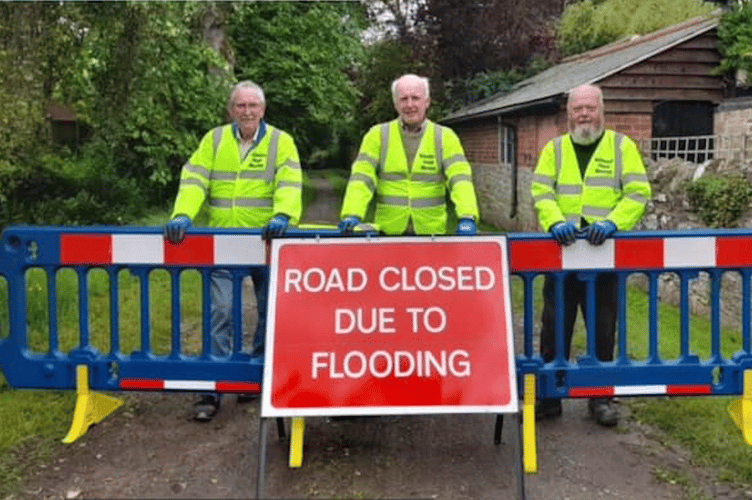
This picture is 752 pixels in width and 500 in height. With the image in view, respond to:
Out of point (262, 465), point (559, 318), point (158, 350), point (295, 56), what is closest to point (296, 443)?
point (262, 465)

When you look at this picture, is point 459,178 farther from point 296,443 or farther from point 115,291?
point 115,291

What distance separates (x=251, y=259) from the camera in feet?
15.6

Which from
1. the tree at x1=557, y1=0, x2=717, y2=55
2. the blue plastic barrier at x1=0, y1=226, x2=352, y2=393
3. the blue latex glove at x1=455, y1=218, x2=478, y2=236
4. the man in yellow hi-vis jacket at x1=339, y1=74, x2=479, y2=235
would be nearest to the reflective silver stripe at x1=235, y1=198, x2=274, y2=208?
the man in yellow hi-vis jacket at x1=339, y1=74, x2=479, y2=235

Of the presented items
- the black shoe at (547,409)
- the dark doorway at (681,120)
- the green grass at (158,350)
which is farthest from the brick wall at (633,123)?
the black shoe at (547,409)

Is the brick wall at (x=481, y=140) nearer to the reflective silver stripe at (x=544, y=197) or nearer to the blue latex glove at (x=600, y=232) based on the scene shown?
the reflective silver stripe at (x=544, y=197)

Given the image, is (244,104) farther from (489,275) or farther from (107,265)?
(489,275)

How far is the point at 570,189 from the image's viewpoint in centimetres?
525

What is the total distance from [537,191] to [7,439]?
3440 mm

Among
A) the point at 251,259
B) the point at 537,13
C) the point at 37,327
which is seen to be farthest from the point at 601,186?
the point at 537,13

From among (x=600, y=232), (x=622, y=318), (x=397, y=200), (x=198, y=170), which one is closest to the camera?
(x=600, y=232)

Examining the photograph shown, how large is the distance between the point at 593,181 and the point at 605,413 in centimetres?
144

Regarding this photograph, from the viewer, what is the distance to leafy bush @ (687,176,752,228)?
995 cm

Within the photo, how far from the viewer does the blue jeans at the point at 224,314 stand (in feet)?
17.9

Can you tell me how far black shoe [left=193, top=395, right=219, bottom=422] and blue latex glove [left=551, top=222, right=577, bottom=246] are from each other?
243cm
